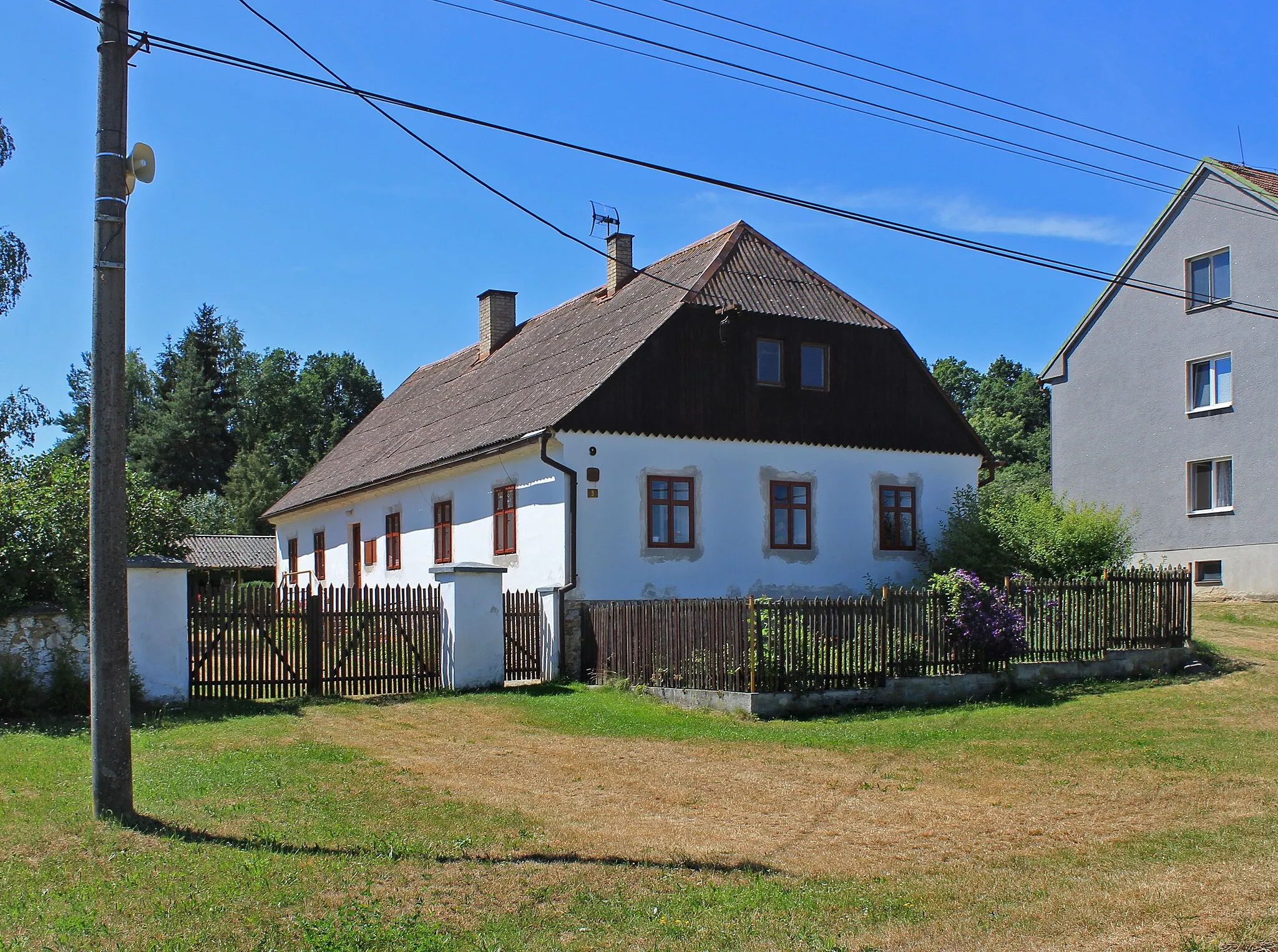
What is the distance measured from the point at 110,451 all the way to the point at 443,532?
1628 cm

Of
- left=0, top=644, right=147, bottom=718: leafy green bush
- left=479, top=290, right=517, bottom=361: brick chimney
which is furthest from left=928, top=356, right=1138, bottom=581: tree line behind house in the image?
left=0, top=644, right=147, bottom=718: leafy green bush

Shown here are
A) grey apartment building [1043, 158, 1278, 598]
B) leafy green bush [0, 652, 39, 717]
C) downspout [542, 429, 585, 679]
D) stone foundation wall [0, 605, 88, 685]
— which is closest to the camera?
leafy green bush [0, 652, 39, 717]

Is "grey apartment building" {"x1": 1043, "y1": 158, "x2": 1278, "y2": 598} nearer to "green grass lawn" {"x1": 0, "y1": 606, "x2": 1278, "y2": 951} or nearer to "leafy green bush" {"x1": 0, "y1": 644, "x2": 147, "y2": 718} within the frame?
"green grass lawn" {"x1": 0, "y1": 606, "x2": 1278, "y2": 951}

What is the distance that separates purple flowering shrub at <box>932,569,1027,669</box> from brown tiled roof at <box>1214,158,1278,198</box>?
15622mm

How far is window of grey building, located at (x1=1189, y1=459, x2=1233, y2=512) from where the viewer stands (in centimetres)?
2723

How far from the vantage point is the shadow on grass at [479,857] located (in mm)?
7344

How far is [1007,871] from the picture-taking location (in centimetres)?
742

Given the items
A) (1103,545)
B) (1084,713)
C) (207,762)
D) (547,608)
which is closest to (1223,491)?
(1103,545)

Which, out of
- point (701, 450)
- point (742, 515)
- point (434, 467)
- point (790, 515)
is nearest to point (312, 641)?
point (434, 467)

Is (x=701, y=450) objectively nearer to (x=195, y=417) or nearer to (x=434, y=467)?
(x=434, y=467)

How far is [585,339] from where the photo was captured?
24.2m

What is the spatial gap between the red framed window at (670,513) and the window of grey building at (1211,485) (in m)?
13.9

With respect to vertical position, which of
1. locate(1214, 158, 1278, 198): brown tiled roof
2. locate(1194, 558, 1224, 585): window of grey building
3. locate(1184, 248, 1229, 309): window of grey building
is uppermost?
locate(1214, 158, 1278, 198): brown tiled roof

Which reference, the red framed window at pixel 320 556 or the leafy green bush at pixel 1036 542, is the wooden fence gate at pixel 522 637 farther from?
the red framed window at pixel 320 556
